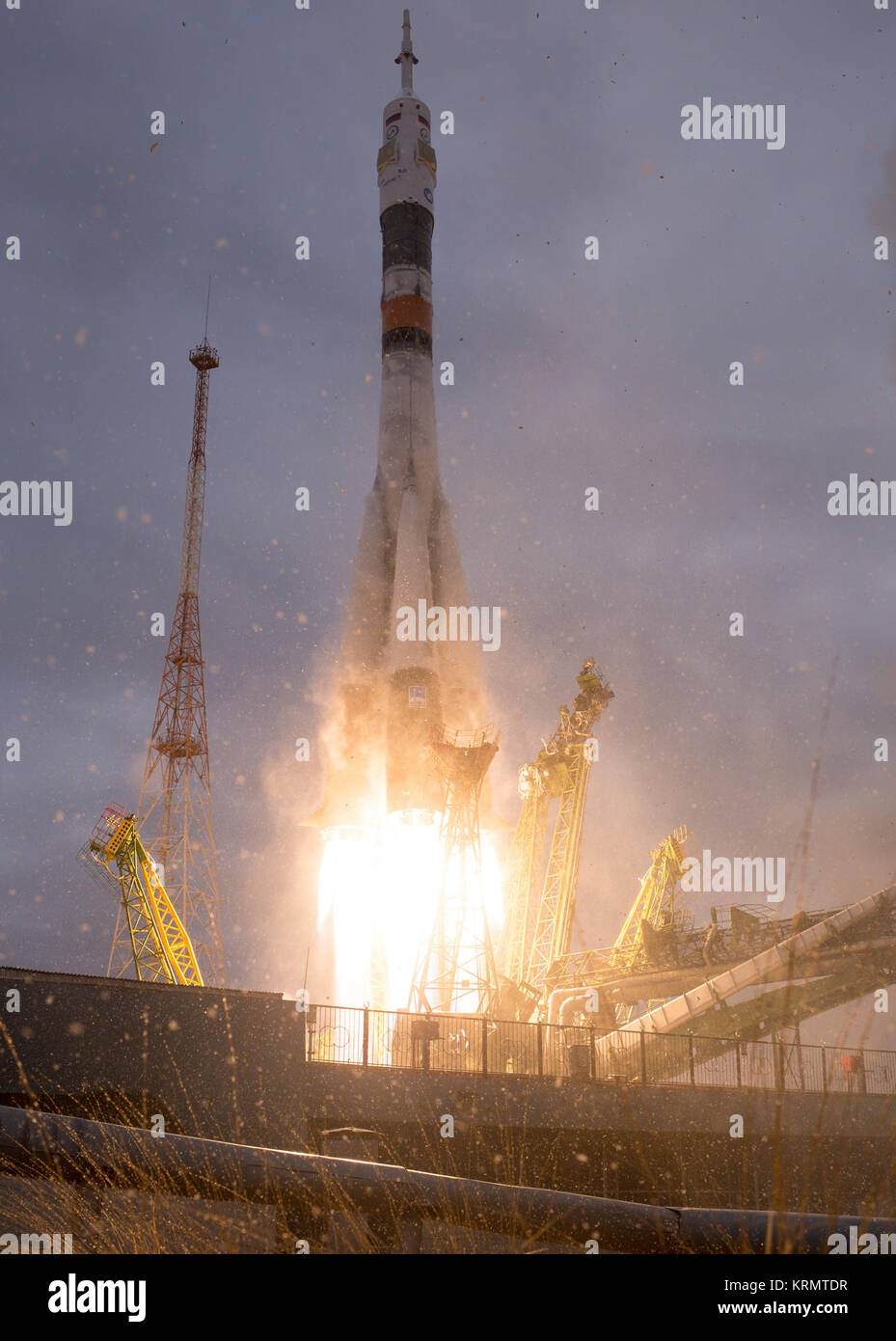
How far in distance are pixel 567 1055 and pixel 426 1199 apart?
87.1ft

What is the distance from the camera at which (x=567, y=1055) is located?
2884cm

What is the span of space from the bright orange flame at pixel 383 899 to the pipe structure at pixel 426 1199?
45735 millimetres

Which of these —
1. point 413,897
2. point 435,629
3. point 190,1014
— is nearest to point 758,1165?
point 190,1014

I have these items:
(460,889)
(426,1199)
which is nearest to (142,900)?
(460,889)

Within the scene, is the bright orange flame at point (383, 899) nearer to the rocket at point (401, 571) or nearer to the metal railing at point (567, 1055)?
the rocket at point (401, 571)

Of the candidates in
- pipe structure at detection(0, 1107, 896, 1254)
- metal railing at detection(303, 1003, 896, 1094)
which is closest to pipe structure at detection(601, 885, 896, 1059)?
metal railing at detection(303, 1003, 896, 1094)

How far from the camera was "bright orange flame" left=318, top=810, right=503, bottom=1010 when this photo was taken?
5291 cm

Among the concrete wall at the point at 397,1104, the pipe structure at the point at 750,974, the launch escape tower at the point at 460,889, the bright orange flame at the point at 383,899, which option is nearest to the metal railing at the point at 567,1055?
the concrete wall at the point at 397,1104

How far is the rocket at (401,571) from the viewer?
54.9 meters

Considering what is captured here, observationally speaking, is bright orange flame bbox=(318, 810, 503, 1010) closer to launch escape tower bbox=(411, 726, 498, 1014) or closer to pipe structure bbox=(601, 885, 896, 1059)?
launch escape tower bbox=(411, 726, 498, 1014)
